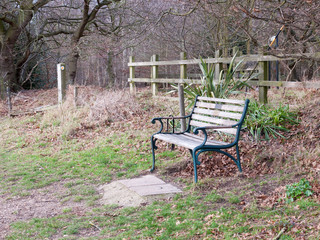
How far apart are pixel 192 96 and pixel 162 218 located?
4230mm

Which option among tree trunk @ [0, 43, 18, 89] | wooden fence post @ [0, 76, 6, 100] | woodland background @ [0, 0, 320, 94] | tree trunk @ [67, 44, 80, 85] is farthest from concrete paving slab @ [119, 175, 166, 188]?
tree trunk @ [67, 44, 80, 85]

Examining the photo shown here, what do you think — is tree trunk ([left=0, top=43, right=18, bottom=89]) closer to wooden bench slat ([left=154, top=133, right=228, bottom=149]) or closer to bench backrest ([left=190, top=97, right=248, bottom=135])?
bench backrest ([left=190, top=97, right=248, bottom=135])

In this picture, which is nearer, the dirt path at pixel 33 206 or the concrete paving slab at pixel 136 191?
the dirt path at pixel 33 206

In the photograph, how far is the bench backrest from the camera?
5234 mm

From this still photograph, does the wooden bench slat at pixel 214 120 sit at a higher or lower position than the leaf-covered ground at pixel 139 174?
higher

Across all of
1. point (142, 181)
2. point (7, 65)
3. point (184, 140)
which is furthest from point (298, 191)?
point (7, 65)

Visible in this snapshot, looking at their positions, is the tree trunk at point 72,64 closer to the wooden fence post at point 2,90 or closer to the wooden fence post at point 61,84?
the wooden fence post at point 2,90

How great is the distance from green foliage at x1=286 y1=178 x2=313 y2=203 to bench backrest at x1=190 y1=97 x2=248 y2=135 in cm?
121

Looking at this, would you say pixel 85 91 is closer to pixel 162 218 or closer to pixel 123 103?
pixel 123 103

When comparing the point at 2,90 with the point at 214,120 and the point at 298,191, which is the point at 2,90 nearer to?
the point at 214,120

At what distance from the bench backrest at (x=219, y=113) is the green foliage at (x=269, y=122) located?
58 centimetres

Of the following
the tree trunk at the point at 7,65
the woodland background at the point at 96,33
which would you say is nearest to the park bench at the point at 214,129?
the woodland background at the point at 96,33

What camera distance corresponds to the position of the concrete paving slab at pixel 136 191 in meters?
4.62

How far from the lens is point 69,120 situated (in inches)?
380
